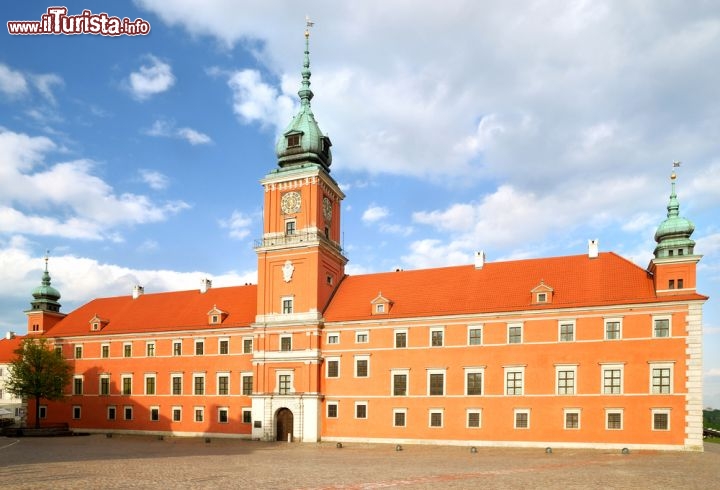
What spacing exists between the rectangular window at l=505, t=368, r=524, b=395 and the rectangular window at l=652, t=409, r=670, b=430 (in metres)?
8.27

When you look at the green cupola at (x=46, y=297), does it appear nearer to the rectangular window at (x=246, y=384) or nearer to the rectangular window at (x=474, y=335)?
the rectangular window at (x=246, y=384)

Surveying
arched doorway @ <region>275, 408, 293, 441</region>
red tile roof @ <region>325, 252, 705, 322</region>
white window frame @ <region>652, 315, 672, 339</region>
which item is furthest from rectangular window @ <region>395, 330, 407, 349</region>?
white window frame @ <region>652, 315, 672, 339</region>

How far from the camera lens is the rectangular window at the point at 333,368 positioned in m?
46.8

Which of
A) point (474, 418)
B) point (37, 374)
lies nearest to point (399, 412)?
point (474, 418)

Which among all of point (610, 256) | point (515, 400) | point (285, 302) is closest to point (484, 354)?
point (515, 400)

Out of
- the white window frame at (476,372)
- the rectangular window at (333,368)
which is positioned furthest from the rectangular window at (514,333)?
the rectangular window at (333,368)

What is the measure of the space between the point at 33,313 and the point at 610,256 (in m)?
57.5

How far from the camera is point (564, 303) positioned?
4128 cm

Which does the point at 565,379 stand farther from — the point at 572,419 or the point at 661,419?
the point at 661,419

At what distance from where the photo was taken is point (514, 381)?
41.4 m

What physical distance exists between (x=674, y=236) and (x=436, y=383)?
1919 centimetres

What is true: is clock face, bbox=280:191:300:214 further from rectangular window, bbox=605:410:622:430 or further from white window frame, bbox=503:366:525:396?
rectangular window, bbox=605:410:622:430

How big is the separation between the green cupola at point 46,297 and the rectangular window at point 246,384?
27.9 meters

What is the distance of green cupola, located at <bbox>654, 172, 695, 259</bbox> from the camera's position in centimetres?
3959
